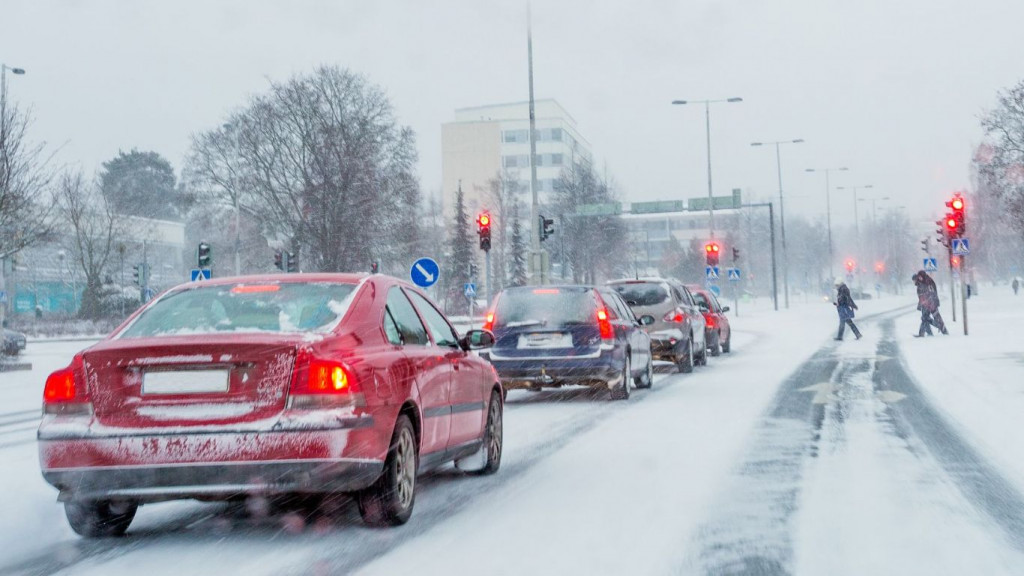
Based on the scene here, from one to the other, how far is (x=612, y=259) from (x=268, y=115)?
2982cm

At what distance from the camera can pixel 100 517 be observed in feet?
21.0

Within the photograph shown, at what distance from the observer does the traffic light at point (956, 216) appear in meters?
30.6

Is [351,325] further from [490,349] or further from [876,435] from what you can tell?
[490,349]

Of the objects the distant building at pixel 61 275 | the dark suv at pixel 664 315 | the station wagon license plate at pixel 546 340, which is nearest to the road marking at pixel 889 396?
the station wagon license plate at pixel 546 340

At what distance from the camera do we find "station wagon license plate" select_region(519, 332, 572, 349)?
14.8m

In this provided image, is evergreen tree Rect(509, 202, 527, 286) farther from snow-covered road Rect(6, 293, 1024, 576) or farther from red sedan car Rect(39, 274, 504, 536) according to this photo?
red sedan car Rect(39, 274, 504, 536)

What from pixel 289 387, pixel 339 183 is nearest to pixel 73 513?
pixel 289 387

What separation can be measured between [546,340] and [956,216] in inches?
769

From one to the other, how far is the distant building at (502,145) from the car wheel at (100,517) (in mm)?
117252

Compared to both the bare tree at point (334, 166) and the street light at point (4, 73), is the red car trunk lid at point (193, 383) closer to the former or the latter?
the street light at point (4, 73)

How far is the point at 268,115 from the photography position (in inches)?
1966

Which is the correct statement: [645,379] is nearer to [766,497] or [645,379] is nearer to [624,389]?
[624,389]

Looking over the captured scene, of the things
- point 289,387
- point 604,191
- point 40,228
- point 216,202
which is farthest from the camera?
point 604,191

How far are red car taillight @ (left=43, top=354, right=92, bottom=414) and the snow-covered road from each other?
2.40ft
